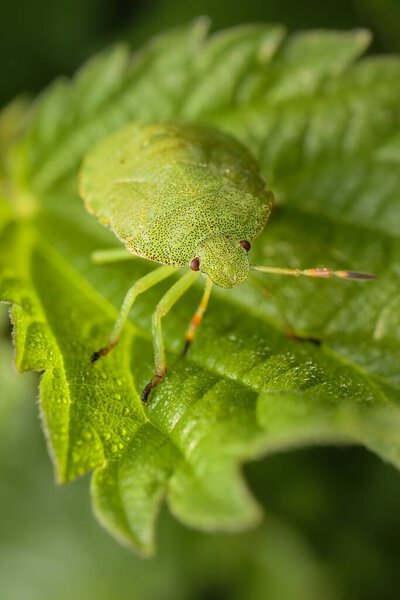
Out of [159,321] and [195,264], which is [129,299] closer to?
[159,321]

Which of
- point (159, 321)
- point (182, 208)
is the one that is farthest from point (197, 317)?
point (182, 208)

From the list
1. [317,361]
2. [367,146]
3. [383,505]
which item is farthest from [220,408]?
[383,505]

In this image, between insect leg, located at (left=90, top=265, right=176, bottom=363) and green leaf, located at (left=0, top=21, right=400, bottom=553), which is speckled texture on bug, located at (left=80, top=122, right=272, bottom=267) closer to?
insect leg, located at (left=90, top=265, right=176, bottom=363)

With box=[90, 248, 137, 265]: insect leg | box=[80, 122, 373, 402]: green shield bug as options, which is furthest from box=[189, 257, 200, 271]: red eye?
box=[90, 248, 137, 265]: insect leg

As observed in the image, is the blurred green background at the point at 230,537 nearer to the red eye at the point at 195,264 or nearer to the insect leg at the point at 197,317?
the insect leg at the point at 197,317

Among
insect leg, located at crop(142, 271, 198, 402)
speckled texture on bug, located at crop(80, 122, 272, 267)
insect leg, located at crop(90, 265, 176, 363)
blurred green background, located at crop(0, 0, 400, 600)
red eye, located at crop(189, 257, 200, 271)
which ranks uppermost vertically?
speckled texture on bug, located at crop(80, 122, 272, 267)

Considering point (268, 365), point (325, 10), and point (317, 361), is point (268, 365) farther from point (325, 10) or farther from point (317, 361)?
point (325, 10)
